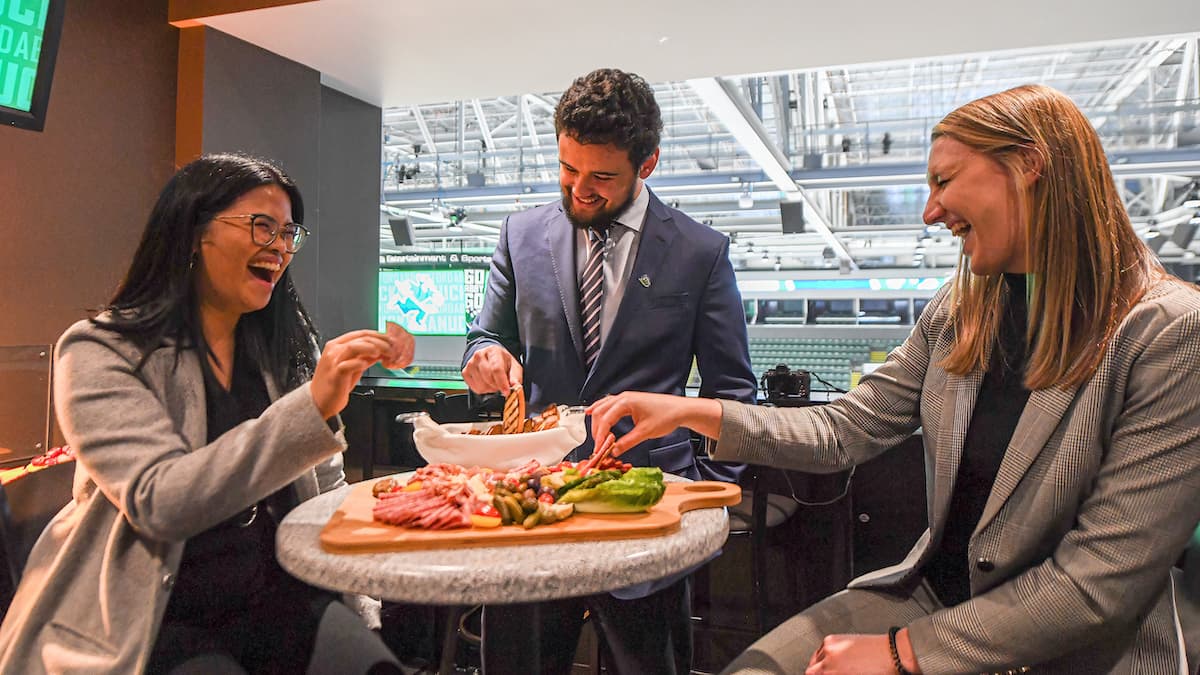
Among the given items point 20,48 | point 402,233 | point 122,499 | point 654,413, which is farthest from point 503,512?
point 402,233

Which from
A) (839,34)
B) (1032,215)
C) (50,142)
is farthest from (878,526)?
(50,142)

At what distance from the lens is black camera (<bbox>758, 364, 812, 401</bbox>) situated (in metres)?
3.67

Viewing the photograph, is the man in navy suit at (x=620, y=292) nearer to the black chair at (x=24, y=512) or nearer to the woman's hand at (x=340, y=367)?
the woman's hand at (x=340, y=367)

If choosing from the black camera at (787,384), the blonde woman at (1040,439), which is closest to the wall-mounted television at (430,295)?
the black camera at (787,384)

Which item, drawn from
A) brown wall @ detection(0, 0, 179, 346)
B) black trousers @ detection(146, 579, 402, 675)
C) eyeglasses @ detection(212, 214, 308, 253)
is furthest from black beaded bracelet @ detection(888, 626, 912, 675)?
brown wall @ detection(0, 0, 179, 346)

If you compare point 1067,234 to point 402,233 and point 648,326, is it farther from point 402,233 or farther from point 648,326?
point 402,233

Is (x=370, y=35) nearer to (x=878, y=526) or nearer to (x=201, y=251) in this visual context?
(x=201, y=251)

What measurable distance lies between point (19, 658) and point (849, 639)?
1.38 metres

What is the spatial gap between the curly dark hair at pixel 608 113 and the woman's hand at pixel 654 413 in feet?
2.02

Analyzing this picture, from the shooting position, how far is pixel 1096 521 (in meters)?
1.28

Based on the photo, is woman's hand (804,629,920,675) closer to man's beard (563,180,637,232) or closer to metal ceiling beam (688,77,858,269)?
man's beard (563,180,637,232)

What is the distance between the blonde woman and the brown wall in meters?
2.75

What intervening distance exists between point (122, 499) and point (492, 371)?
30.8 inches

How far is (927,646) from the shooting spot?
4.36 ft
